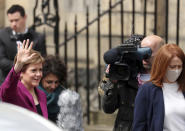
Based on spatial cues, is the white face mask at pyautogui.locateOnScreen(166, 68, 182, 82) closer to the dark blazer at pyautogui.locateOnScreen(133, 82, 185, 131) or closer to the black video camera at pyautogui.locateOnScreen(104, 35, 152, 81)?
the dark blazer at pyautogui.locateOnScreen(133, 82, 185, 131)

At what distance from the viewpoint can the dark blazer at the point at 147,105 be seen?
215 inches

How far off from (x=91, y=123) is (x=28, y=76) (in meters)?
3.30

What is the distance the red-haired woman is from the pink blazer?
3.30ft

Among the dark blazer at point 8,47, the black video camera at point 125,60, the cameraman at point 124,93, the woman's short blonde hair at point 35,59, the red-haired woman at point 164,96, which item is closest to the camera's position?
the red-haired woman at point 164,96

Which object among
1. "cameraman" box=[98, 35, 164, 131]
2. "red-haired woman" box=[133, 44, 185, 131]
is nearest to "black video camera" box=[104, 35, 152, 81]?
"cameraman" box=[98, 35, 164, 131]

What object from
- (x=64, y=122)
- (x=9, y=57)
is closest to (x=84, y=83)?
(x=9, y=57)

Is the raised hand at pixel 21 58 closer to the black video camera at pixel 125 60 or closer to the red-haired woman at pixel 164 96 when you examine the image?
the black video camera at pixel 125 60

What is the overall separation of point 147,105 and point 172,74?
308 millimetres

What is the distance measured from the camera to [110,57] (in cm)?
570

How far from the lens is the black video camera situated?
18.7ft

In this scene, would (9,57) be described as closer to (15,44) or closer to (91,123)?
(15,44)

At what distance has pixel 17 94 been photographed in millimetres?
5953

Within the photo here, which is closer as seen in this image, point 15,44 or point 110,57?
point 110,57

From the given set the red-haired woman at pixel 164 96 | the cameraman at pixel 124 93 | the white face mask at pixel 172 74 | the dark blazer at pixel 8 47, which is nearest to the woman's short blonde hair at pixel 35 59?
the cameraman at pixel 124 93
